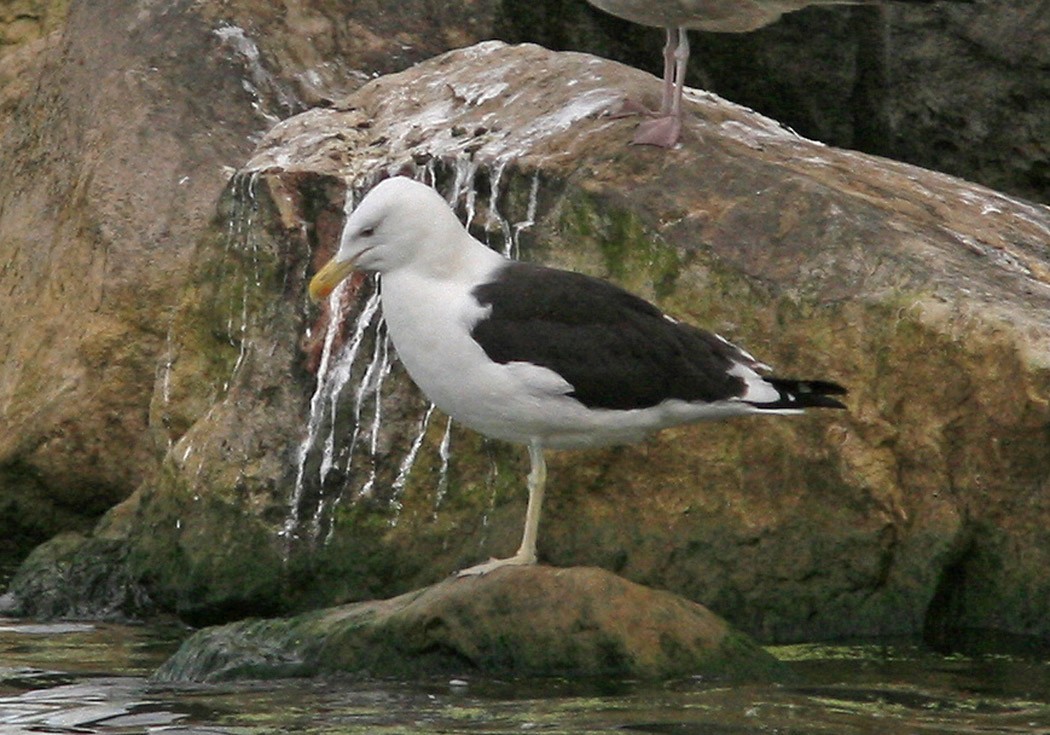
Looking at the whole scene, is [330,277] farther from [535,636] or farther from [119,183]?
[119,183]

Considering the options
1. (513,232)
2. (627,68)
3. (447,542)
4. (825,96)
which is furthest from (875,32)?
(447,542)

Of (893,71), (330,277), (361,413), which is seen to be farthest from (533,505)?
(893,71)

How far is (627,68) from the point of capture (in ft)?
29.8

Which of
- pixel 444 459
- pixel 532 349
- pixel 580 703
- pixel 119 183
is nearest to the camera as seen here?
pixel 580 703

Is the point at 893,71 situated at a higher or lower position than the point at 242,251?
higher

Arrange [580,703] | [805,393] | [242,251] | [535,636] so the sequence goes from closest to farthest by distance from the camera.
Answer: [580,703] < [535,636] < [805,393] < [242,251]

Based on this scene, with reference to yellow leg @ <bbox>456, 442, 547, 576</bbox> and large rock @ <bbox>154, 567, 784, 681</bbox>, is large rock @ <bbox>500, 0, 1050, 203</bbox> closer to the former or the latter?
yellow leg @ <bbox>456, 442, 547, 576</bbox>

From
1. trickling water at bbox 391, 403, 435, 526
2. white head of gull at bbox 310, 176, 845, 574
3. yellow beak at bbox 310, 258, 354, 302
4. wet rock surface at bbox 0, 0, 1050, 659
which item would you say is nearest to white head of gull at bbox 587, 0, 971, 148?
wet rock surface at bbox 0, 0, 1050, 659

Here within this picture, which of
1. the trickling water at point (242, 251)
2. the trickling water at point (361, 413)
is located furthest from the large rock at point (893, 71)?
the trickling water at point (361, 413)

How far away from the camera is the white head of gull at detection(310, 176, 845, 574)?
259 inches

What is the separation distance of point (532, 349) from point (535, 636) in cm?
91

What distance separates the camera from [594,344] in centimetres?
670

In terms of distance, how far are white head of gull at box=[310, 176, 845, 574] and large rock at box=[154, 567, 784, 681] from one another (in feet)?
1.03

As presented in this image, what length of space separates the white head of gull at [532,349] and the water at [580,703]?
665mm
